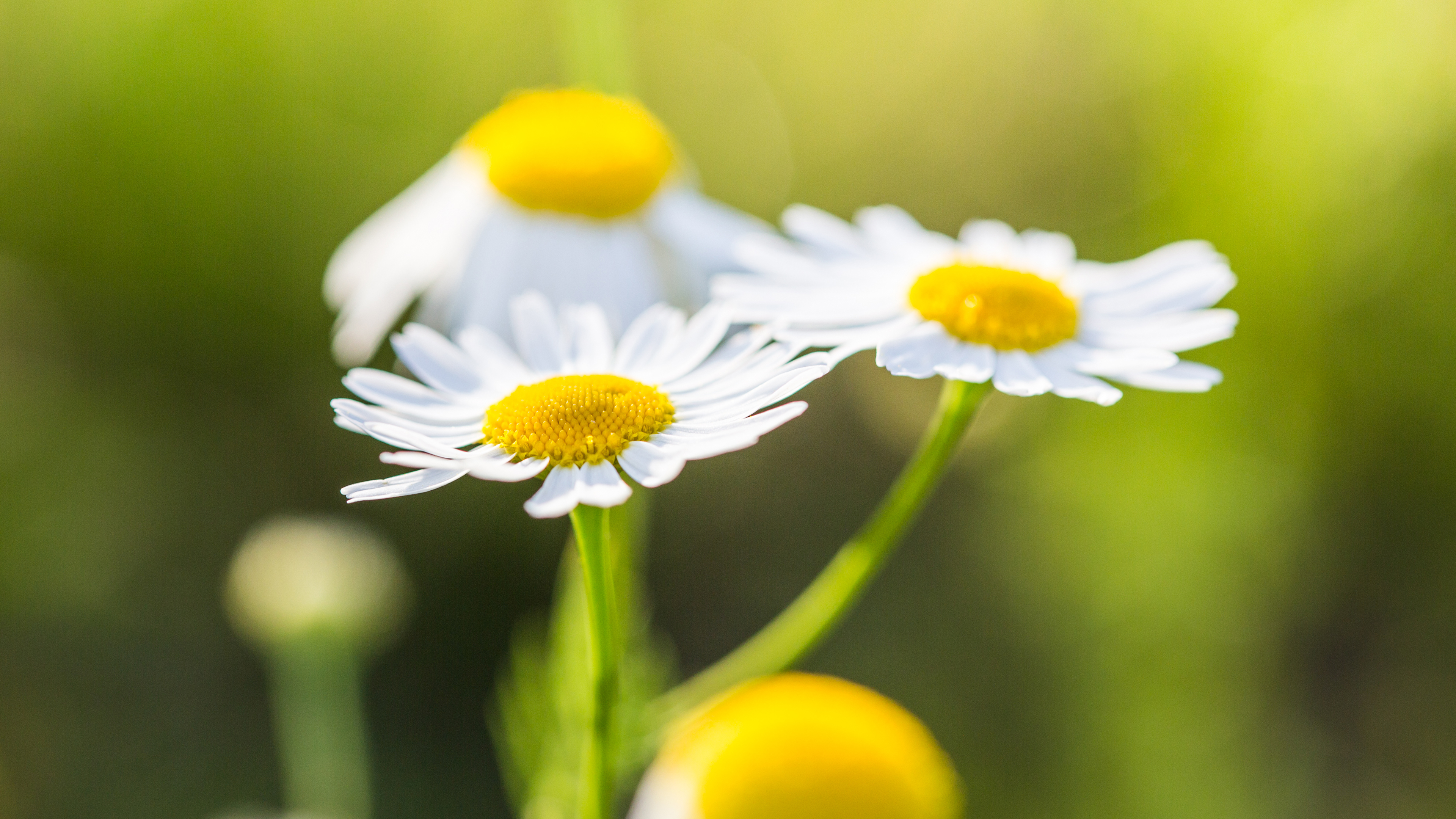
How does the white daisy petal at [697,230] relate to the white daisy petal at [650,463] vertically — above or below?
above

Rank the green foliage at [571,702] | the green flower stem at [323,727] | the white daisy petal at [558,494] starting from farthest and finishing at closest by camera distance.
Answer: the green flower stem at [323,727] < the green foliage at [571,702] < the white daisy petal at [558,494]

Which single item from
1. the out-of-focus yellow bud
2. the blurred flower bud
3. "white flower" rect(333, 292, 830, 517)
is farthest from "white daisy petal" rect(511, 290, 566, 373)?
the blurred flower bud

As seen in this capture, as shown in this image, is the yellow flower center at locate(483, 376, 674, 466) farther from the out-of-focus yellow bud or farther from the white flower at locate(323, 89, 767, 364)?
the white flower at locate(323, 89, 767, 364)

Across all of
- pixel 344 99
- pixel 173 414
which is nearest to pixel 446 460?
pixel 173 414

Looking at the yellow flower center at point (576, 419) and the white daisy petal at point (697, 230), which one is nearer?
the yellow flower center at point (576, 419)

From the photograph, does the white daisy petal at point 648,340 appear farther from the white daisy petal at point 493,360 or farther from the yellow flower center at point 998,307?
the yellow flower center at point 998,307

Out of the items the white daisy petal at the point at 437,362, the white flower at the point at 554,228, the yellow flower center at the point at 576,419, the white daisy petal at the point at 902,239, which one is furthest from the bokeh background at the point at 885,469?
the yellow flower center at the point at 576,419
